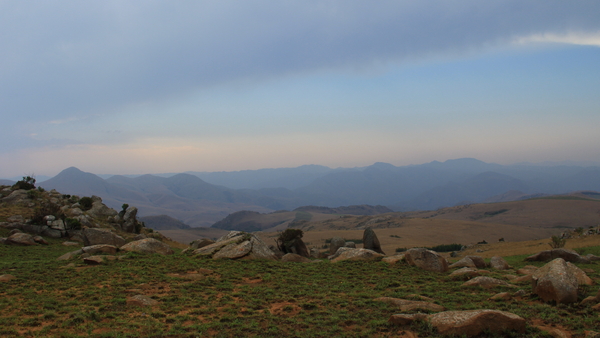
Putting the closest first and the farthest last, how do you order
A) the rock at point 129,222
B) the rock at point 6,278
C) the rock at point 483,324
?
the rock at point 483,324 → the rock at point 6,278 → the rock at point 129,222

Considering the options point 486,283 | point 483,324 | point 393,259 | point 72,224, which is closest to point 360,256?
point 393,259

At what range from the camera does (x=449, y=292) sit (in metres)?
14.8

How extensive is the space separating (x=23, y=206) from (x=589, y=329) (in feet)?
167

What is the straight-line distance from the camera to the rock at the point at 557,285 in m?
11.3

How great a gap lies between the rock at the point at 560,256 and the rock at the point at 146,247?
29887 millimetres

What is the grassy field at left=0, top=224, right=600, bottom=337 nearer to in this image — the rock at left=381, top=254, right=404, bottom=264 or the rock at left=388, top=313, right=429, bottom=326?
the rock at left=388, top=313, right=429, bottom=326

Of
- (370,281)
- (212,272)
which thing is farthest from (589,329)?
(212,272)

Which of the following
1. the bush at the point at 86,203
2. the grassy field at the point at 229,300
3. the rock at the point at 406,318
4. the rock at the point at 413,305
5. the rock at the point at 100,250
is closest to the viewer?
the rock at the point at 406,318

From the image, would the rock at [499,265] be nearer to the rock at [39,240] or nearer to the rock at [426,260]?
the rock at [426,260]

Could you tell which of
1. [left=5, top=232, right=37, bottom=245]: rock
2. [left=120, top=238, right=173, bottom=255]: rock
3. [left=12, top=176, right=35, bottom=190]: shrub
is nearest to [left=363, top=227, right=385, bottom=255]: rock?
[left=120, top=238, right=173, bottom=255]: rock

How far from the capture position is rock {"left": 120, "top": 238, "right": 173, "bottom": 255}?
2369cm

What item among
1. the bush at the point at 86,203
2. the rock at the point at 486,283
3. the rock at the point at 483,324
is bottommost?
the rock at the point at 486,283

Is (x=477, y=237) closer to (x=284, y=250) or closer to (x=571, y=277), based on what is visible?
(x=284, y=250)

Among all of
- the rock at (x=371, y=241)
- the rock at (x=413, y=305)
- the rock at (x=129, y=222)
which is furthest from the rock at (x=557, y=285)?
the rock at (x=129, y=222)
